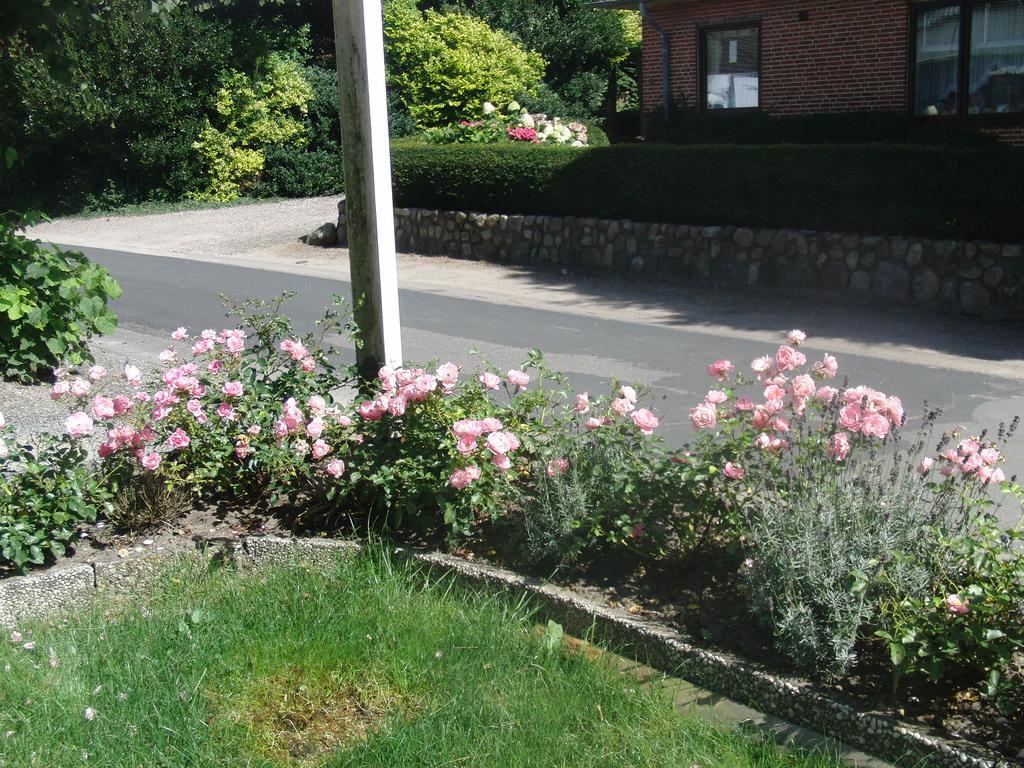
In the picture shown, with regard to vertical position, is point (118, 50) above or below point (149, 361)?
above

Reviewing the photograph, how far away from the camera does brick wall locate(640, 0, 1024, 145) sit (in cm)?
1709

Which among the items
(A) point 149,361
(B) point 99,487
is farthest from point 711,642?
(A) point 149,361

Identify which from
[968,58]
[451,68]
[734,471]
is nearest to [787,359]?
[734,471]

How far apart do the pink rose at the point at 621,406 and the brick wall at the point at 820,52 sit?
13914mm

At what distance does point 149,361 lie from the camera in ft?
32.2

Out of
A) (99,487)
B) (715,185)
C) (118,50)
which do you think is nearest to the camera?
(99,487)

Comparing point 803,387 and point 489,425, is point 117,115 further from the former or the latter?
point 803,387

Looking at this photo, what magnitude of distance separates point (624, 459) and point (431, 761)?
4.94 feet

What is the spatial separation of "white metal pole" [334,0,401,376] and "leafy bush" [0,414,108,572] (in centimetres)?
149

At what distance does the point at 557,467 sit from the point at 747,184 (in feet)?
30.5

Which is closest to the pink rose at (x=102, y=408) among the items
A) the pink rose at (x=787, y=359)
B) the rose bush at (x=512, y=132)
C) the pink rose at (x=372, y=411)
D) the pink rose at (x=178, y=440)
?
the pink rose at (x=178, y=440)

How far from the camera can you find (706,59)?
19.8 m

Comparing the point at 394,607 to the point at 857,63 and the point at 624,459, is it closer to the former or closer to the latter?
the point at 624,459

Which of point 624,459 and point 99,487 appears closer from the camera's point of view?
point 624,459
